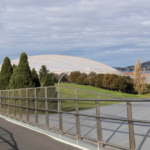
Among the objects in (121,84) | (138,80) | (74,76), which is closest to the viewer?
(138,80)

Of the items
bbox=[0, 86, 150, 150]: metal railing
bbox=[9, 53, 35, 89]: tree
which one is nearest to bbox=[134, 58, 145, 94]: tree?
bbox=[9, 53, 35, 89]: tree

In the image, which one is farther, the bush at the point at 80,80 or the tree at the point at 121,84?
the bush at the point at 80,80

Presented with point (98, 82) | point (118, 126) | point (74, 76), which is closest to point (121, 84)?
point (98, 82)

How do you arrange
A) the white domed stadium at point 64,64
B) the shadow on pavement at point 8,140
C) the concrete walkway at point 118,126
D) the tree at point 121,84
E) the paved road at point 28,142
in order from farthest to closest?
the white domed stadium at point 64,64
the tree at point 121,84
the shadow on pavement at point 8,140
the paved road at point 28,142
the concrete walkway at point 118,126

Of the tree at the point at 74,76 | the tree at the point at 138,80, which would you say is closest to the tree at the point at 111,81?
the tree at the point at 138,80

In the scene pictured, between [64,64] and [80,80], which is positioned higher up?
[64,64]

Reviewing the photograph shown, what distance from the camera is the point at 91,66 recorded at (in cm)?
10788

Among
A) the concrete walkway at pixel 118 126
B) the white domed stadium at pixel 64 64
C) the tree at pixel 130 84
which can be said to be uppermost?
the white domed stadium at pixel 64 64

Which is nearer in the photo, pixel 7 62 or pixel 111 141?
pixel 111 141

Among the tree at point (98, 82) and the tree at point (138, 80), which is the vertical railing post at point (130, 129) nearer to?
the tree at point (138, 80)

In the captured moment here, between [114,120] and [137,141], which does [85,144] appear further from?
[137,141]

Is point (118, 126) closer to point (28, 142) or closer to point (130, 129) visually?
point (130, 129)

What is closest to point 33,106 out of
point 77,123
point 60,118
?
point 60,118

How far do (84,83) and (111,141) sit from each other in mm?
83242
